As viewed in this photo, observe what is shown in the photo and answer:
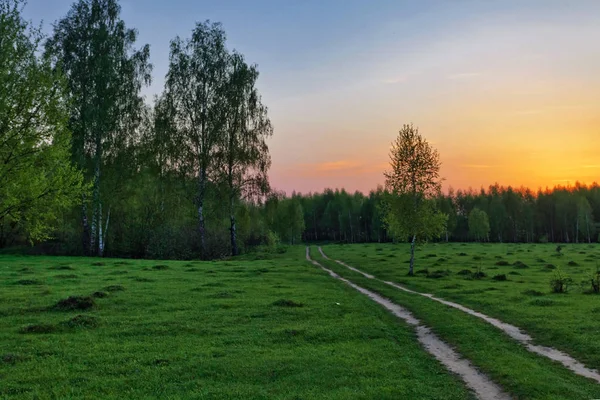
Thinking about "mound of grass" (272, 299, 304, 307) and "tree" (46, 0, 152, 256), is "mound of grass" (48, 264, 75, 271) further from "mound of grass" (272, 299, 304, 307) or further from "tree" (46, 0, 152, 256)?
"mound of grass" (272, 299, 304, 307)

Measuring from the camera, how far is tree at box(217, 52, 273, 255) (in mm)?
56750

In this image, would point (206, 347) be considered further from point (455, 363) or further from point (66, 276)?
point (66, 276)

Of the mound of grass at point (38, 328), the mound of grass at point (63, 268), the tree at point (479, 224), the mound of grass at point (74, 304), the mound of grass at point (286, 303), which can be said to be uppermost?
the tree at point (479, 224)

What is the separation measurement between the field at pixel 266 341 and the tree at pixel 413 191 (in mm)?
11718

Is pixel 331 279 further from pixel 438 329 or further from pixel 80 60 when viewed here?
pixel 80 60

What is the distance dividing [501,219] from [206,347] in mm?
152254

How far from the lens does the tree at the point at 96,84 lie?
5006cm

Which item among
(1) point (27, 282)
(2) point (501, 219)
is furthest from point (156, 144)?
(2) point (501, 219)

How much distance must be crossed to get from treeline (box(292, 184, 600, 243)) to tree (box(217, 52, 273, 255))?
76528 millimetres

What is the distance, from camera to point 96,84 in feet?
167

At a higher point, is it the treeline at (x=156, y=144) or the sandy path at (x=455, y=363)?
the treeline at (x=156, y=144)

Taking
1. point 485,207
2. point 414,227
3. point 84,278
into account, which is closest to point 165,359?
point 84,278

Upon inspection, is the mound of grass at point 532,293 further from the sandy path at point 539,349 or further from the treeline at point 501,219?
the treeline at point 501,219

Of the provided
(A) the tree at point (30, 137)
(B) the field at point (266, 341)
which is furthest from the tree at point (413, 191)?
(A) the tree at point (30, 137)
